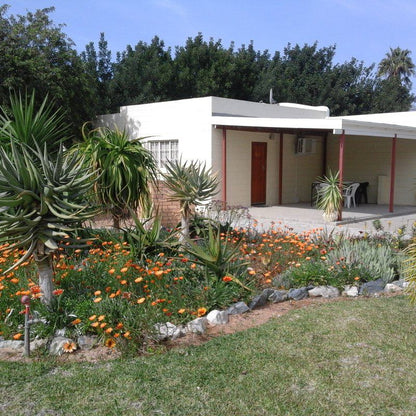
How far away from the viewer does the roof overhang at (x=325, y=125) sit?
11.5 meters

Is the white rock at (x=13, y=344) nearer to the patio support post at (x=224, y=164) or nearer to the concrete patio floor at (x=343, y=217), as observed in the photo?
the concrete patio floor at (x=343, y=217)

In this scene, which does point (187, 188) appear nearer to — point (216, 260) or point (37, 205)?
point (216, 260)

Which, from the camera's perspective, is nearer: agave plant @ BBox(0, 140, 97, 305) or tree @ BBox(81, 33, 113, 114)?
agave plant @ BBox(0, 140, 97, 305)

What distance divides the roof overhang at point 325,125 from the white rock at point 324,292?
263 inches

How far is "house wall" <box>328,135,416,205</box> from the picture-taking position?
54.1ft

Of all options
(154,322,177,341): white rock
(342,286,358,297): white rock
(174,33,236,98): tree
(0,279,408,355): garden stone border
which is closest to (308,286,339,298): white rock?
(0,279,408,355): garden stone border

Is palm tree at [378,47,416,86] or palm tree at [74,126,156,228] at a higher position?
palm tree at [378,47,416,86]

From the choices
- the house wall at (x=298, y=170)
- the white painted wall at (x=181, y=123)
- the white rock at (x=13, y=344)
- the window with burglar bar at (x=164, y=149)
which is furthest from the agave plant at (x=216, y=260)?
the house wall at (x=298, y=170)

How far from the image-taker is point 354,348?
3980 millimetres

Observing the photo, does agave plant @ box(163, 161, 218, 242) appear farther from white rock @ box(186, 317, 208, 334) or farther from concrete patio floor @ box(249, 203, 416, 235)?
concrete patio floor @ box(249, 203, 416, 235)

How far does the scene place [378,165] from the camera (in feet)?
56.9

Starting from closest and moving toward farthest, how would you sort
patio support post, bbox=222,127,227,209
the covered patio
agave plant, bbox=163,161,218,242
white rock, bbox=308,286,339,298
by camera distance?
white rock, bbox=308,286,339,298 → agave plant, bbox=163,161,218,242 → patio support post, bbox=222,127,227,209 → the covered patio

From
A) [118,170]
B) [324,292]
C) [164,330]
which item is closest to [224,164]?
[118,170]

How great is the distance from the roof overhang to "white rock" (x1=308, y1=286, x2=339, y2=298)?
6.67m
